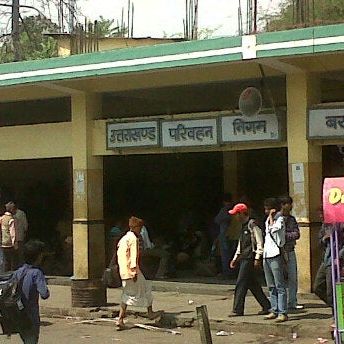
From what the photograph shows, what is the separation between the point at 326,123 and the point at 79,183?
15.3ft

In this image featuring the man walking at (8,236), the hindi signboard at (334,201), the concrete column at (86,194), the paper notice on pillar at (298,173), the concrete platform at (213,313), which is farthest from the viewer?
the man walking at (8,236)

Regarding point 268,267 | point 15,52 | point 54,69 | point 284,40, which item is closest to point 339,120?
point 284,40

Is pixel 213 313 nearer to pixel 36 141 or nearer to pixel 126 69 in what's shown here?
pixel 126 69

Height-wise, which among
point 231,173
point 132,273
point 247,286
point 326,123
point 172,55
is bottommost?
point 247,286

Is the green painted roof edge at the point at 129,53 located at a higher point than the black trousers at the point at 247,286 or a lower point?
higher

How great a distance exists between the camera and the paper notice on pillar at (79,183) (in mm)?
14884

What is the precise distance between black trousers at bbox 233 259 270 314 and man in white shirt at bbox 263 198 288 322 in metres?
0.26

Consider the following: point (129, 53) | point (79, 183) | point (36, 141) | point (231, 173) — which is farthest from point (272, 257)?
point (231, 173)

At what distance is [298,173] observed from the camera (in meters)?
12.9

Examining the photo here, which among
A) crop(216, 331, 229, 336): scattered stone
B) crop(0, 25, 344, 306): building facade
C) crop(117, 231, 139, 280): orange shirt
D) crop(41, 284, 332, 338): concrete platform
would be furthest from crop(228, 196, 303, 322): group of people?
crop(117, 231, 139, 280): orange shirt

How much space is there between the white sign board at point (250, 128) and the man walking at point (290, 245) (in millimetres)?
1561

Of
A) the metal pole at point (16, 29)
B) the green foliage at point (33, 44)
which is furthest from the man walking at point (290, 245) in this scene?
the green foliage at point (33, 44)

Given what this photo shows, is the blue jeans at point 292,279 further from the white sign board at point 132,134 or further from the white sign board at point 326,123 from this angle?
the white sign board at point 132,134

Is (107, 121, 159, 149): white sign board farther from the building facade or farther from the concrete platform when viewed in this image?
the concrete platform
